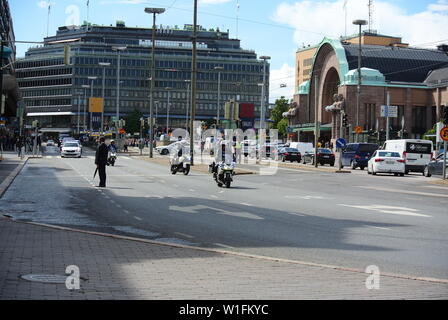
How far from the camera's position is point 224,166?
2972 cm

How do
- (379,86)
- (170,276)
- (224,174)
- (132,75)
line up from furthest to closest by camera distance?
(132,75)
(379,86)
(224,174)
(170,276)

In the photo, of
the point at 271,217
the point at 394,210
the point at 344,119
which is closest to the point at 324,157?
the point at 344,119

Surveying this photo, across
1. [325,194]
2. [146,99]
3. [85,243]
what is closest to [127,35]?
[146,99]

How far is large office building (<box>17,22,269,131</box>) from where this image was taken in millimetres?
178750

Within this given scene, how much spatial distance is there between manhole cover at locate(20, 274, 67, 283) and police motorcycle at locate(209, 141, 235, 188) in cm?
2062

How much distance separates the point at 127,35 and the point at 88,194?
168 metres

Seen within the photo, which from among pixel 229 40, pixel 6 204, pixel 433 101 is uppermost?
pixel 229 40

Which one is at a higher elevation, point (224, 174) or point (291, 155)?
point (291, 155)

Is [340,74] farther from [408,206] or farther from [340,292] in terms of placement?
[340,292]

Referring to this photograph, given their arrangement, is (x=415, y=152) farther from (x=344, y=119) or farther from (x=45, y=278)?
(x=45, y=278)

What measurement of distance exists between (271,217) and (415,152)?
3239cm

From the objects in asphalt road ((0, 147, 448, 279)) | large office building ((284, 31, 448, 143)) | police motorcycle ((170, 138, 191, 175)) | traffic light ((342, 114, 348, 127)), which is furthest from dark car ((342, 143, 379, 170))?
large office building ((284, 31, 448, 143))

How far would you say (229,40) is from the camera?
630ft

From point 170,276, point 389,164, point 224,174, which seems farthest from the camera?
point 389,164
